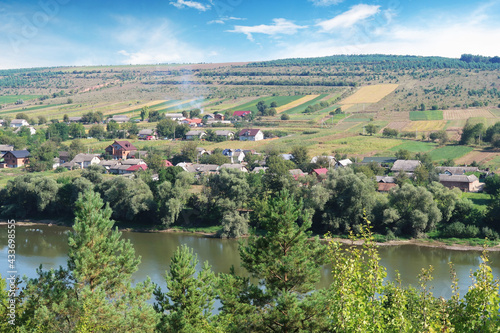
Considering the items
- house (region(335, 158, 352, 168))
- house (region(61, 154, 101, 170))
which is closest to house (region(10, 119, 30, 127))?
house (region(61, 154, 101, 170))

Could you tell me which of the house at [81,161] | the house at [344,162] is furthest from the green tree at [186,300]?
the house at [81,161]

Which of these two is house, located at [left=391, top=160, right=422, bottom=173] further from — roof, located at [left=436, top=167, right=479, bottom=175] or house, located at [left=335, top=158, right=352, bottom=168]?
house, located at [left=335, top=158, right=352, bottom=168]

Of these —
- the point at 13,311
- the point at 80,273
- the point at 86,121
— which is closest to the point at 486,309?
the point at 80,273

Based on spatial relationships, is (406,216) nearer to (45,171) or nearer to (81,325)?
(81,325)

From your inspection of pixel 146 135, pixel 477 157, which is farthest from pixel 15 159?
pixel 477 157

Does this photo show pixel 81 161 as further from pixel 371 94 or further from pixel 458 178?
pixel 371 94

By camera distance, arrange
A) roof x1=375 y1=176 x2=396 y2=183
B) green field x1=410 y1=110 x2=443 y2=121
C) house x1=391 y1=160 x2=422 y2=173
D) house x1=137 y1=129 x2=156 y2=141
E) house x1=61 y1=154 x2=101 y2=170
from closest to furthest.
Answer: roof x1=375 y1=176 x2=396 y2=183 → house x1=391 y1=160 x2=422 y2=173 → house x1=61 y1=154 x2=101 y2=170 → house x1=137 y1=129 x2=156 y2=141 → green field x1=410 y1=110 x2=443 y2=121

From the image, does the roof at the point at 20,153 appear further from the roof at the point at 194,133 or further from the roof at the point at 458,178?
the roof at the point at 458,178
